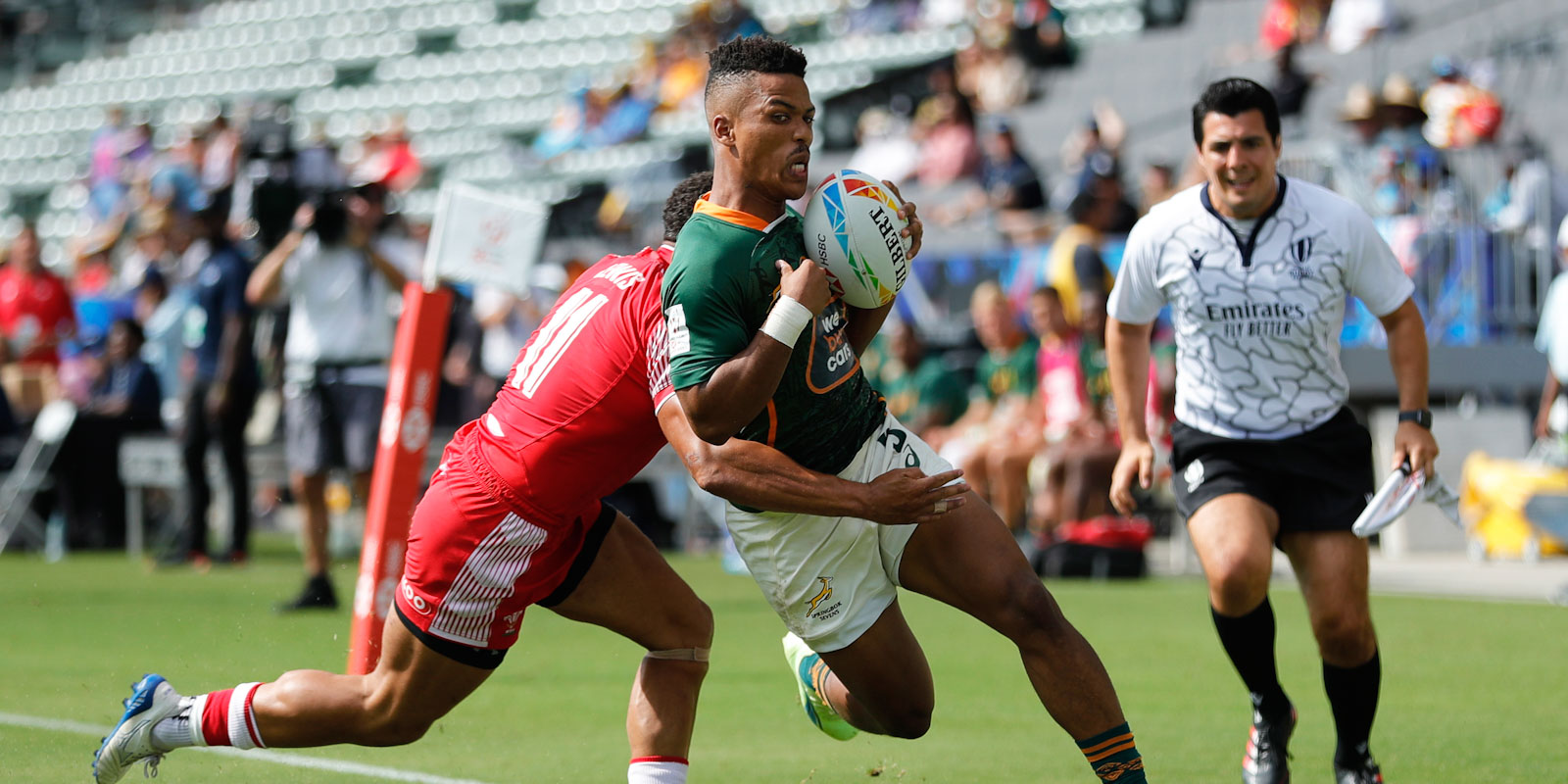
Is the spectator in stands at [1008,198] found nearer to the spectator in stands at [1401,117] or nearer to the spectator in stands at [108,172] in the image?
the spectator in stands at [1401,117]

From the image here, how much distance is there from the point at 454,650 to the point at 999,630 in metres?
1.41

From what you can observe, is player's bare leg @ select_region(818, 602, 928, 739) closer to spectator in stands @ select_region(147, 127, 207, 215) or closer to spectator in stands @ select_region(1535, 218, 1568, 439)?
spectator in stands @ select_region(1535, 218, 1568, 439)

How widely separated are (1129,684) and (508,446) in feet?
13.6

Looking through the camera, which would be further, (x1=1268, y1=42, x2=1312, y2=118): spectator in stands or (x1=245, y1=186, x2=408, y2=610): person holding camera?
(x1=1268, y1=42, x2=1312, y2=118): spectator in stands

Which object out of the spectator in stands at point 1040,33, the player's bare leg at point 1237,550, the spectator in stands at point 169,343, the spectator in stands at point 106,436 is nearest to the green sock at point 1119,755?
the player's bare leg at point 1237,550

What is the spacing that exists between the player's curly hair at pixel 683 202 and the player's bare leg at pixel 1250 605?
6.57 ft

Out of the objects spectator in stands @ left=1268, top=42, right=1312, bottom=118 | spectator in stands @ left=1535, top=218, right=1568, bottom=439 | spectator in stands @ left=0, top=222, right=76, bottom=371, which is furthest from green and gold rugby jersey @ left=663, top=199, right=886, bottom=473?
spectator in stands @ left=0, top=222, right=76, bottom=371

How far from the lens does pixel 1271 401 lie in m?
5.75

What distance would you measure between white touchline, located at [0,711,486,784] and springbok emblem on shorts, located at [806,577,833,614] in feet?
5.53

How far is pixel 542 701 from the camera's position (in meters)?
7.46

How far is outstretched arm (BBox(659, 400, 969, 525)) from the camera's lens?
13.7 feet

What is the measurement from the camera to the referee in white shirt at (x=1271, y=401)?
5.51 meters

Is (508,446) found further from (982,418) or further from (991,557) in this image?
(982,418)

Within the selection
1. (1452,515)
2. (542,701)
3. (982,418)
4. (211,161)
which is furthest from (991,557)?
(211,161)
